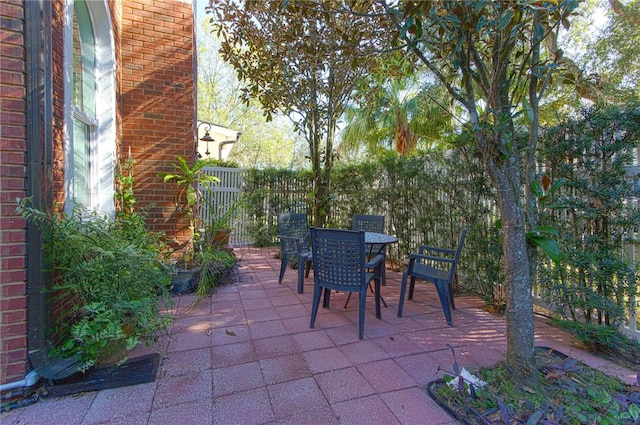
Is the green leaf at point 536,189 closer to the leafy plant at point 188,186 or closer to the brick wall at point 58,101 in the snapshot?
the brick wall at point 58,101

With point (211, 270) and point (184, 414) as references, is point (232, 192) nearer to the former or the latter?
point (211, 270)

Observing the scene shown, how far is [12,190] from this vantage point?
72.1 inches

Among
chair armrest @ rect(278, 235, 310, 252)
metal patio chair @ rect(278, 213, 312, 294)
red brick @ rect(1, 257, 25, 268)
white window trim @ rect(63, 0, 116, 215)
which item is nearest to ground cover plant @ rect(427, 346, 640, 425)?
chair armrest @ rect(278, 235, 310, 252)

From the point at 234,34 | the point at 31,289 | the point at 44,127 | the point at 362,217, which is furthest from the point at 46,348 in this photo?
the point at 234,34

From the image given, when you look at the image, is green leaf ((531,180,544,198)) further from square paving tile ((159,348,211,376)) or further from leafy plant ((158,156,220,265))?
leafy plant ((158,156,220,265))

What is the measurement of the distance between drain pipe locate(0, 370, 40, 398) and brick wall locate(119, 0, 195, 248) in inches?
105

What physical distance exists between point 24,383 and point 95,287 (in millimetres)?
615

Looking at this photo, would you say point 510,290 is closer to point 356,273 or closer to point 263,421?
point 356,273

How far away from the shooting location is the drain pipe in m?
1.78

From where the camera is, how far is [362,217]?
15.6ft

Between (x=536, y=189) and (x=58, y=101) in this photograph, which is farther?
(x=58, y=101)

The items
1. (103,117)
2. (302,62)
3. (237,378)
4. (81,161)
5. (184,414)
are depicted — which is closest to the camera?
(184,414)

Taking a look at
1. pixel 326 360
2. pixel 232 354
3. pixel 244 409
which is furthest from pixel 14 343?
pixel 326 360

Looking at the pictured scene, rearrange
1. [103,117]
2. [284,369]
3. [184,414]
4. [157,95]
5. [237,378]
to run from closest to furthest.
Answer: [184,414] < [237,378] < [284,369] < [103,117] < [157,95]
